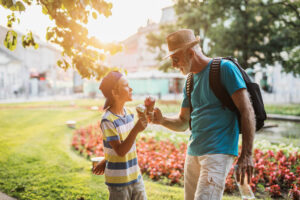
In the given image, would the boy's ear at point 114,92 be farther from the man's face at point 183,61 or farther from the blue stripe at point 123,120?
the man's face at point 183,61

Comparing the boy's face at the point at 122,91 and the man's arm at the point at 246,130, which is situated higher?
the boy's face at the point at 122,91

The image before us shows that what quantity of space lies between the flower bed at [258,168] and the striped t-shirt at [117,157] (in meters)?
2.52

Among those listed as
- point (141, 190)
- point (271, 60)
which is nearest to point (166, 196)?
point (141, 190)

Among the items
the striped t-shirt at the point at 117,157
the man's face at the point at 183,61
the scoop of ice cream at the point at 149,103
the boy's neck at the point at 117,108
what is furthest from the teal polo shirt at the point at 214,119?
the boy's neck at the point at 117,108

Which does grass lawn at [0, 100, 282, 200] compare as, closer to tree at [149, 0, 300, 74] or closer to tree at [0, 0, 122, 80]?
tree at [0, 0, 122, 80]

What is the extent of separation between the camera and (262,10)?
44.0 feet

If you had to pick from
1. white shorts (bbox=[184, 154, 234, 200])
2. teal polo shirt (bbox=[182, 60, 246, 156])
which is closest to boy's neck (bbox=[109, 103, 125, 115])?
teal polo shirt (bbox=[182, 60, 246, 156])

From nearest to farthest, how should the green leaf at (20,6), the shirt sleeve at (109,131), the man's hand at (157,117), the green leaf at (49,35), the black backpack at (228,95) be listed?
the black backpack at (228,95) < the shirt sleeve at (109,131) < the man's hand at (157,117) < the green leaf at (20,6) < the green leaf at (49,35)

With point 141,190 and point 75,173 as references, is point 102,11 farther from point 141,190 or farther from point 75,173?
point 75,173

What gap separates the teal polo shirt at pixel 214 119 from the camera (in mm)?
2232

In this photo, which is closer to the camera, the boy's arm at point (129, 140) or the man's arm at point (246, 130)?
the man's arm at point (246, 130)

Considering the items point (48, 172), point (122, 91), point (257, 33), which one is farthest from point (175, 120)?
point (257, 33)

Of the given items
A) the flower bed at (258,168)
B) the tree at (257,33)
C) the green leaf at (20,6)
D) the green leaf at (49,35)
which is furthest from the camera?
the tree at (257,33)

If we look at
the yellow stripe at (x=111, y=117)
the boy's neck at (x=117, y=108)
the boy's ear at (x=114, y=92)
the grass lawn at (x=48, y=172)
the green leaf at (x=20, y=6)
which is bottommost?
the grass lawn at (x=48, y=172)
